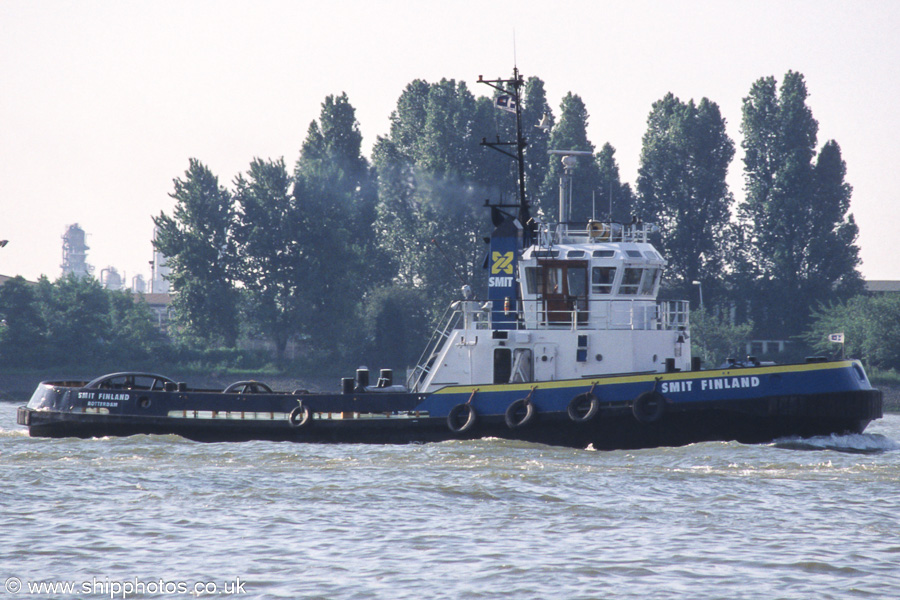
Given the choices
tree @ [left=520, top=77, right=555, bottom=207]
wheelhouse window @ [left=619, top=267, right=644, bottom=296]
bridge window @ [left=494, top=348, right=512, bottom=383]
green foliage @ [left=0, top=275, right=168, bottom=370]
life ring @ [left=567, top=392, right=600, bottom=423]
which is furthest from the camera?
tree @ [left=520, top=77, right=555, bottom=207]

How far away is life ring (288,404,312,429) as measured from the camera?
64.1 ft

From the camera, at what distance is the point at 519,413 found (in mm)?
18328

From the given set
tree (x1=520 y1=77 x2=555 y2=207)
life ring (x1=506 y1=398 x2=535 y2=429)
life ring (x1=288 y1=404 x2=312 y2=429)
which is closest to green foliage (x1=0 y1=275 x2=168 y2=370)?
tree (x1=520 y1=77 x2=555 y2=207)

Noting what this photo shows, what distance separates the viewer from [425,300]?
57.7m

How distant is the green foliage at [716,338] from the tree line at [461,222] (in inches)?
60.4

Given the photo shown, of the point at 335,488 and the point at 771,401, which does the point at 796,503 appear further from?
the point at 335,488

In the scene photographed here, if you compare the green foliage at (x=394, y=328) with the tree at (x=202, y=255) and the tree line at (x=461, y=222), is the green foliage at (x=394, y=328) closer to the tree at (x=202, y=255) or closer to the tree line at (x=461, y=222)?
the tree line at (x=461, y=222)

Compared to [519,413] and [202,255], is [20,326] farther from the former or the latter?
[519,413]

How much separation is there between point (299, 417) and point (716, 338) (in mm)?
37856

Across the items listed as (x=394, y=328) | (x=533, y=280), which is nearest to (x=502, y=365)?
(x=533, y=280)

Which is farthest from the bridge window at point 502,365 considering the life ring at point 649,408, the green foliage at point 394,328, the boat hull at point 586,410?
the green foliage at point 394,328

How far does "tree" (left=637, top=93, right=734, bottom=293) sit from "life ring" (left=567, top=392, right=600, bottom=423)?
41.6m

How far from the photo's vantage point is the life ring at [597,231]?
65.5 feet

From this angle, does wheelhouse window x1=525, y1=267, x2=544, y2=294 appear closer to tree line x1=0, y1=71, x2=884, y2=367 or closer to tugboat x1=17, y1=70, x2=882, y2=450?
tugboat x1=17, y1=70, x2=882, y2=450
